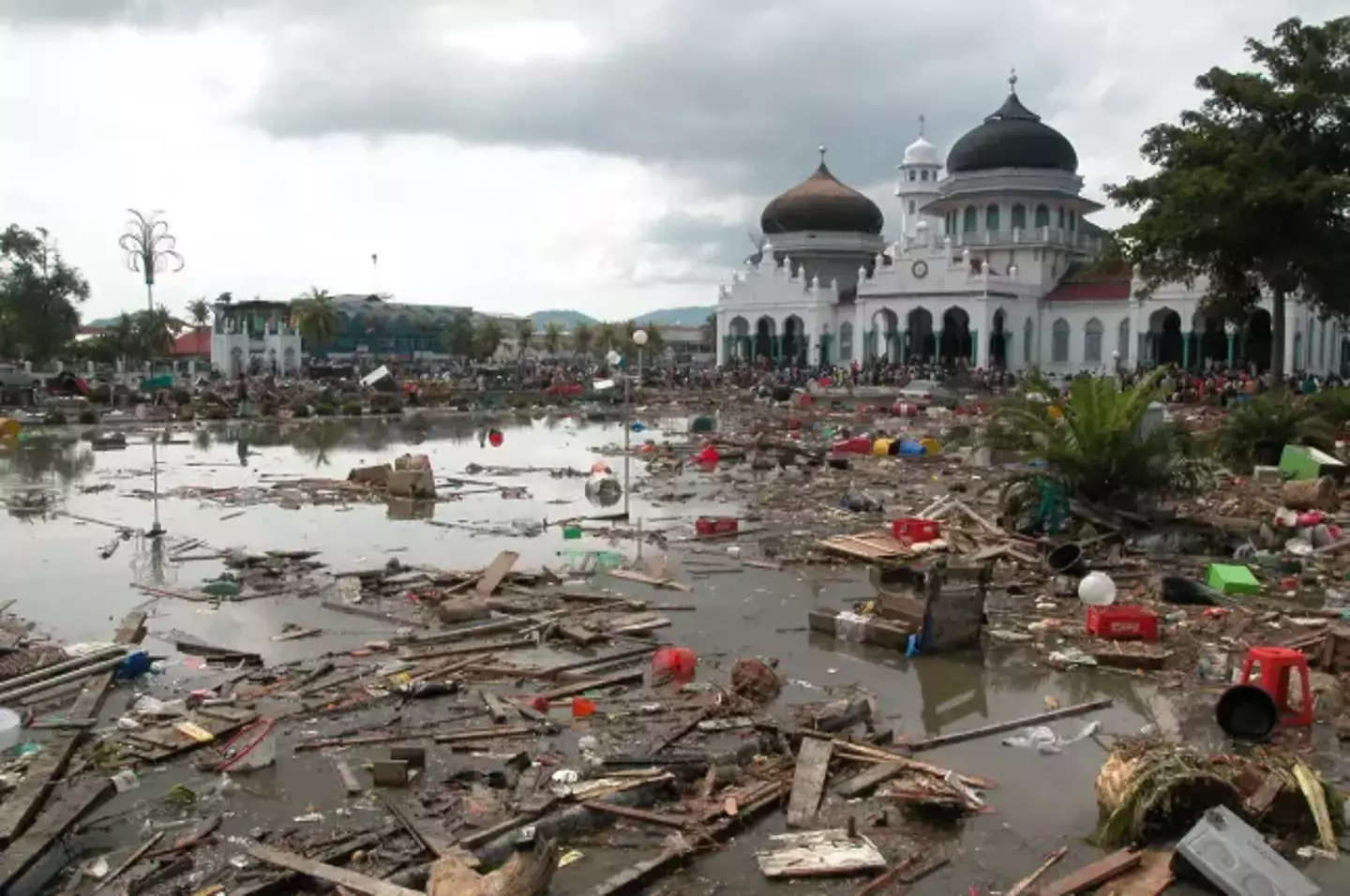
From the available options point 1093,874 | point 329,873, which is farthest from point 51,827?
point 1093,874

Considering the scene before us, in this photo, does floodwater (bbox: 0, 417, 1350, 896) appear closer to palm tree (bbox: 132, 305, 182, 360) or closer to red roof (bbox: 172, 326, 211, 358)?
palm tree (bbox: 132, 305, 182, 360)

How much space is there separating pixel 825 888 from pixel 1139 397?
10983mm

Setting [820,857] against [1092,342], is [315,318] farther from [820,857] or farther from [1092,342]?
[820,857]

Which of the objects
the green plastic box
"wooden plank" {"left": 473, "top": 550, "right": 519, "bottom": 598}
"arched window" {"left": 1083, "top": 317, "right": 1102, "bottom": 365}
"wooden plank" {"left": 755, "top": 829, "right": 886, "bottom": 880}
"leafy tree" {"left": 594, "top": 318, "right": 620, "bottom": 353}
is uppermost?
"leafy tree" {"left": 594, "top": 318, "right": 620, "bottom": 353}

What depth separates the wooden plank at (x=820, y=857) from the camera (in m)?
5.73

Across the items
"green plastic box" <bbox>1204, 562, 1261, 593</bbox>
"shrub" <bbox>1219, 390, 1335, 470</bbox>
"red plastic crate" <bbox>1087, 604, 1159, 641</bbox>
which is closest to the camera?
"red plastic crate" <bbox>1087, 604, 1159, 641</bbox>

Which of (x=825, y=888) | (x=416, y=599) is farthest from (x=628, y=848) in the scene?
(x=416, y=599)

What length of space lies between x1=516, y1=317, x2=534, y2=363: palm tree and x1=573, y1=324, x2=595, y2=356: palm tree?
4.26m

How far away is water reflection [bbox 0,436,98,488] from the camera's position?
2347 cm

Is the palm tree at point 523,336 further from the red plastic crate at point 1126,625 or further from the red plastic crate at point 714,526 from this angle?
the red plastic crate at point 1126,625

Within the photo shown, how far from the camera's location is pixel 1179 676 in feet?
29.6

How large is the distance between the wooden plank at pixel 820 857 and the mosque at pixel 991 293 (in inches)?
2090

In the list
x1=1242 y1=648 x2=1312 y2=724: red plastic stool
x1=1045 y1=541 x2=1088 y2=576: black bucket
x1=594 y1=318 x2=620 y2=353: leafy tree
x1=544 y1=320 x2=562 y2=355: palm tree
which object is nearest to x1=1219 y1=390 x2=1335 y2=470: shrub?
x1=1045 y1=541 x2=1088 y2=576: black bucket

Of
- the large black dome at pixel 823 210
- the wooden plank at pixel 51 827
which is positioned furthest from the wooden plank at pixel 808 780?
the large black dome at pixel 823 210
